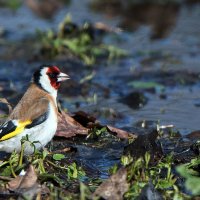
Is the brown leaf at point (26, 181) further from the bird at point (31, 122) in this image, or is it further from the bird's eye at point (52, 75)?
the bird's eye at point (52, 75)

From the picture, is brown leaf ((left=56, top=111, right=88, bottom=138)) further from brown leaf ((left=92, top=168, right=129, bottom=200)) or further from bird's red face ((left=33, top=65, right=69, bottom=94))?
brown leaf ((left=92, top=168, right=129, bottom=200))

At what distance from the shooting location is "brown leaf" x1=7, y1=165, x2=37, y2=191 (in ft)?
17.8

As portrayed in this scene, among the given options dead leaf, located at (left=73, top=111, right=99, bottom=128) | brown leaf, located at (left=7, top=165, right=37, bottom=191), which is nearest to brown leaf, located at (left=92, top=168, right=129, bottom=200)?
brown leaf, located at (left=7, top=165, right=37, bottom=191)

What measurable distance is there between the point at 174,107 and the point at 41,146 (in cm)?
323

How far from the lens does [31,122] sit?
652 centimetres

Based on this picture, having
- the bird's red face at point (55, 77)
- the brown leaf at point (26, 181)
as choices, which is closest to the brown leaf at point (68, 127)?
the bird's red face at point (55, 77)

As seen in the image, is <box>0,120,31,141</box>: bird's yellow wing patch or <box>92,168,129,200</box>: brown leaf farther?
<box>0,120,31,141</box>: bird's yellow wing patch

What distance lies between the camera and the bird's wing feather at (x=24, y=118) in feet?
20.9

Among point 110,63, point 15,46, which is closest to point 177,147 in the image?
point 110,63

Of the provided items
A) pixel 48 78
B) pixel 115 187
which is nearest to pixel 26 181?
pixel 115 187

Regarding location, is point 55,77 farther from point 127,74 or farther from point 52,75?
point 127,74

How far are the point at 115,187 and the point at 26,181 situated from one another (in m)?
0.65

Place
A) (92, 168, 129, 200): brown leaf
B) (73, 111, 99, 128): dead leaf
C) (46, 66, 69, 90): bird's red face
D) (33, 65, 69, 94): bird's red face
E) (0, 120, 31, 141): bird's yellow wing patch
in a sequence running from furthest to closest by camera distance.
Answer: (73, 111, 99, 128): dead leaf → (46, 66, 69, 90): bird's red face → (33, 65, 69, 94): bird's red face → (0, 120, 31, 141): bird's yellow wing patch → (92, 168, 129, 200): brown leaf

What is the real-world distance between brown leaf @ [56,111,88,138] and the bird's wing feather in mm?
592
